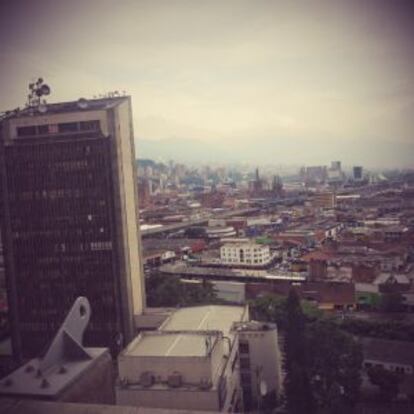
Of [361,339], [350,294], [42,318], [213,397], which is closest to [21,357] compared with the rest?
[42,318]

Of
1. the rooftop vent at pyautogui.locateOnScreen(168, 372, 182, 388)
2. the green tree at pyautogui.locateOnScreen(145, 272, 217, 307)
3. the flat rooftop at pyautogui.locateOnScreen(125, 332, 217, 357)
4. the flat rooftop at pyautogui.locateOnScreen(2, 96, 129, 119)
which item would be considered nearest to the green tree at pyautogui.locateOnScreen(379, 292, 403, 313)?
the green tree at pyautogui.locateOnScreen(145, 272, 217, 307)

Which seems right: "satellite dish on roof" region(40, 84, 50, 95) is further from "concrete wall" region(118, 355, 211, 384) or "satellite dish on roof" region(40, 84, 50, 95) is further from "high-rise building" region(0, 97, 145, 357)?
"concrete wall" region(118, 355, 211, 384)

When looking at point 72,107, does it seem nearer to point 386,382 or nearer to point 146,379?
point 146,379

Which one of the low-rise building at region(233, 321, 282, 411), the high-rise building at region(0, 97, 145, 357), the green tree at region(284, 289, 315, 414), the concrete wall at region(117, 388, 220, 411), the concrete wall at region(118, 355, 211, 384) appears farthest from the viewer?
the high-rise building at region(0, 97, 145, 357)

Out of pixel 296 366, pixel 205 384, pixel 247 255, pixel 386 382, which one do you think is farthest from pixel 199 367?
pixel 247 255

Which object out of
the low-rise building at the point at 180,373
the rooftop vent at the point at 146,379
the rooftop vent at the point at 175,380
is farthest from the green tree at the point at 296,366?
the rooftop vent at the point at 146,379
